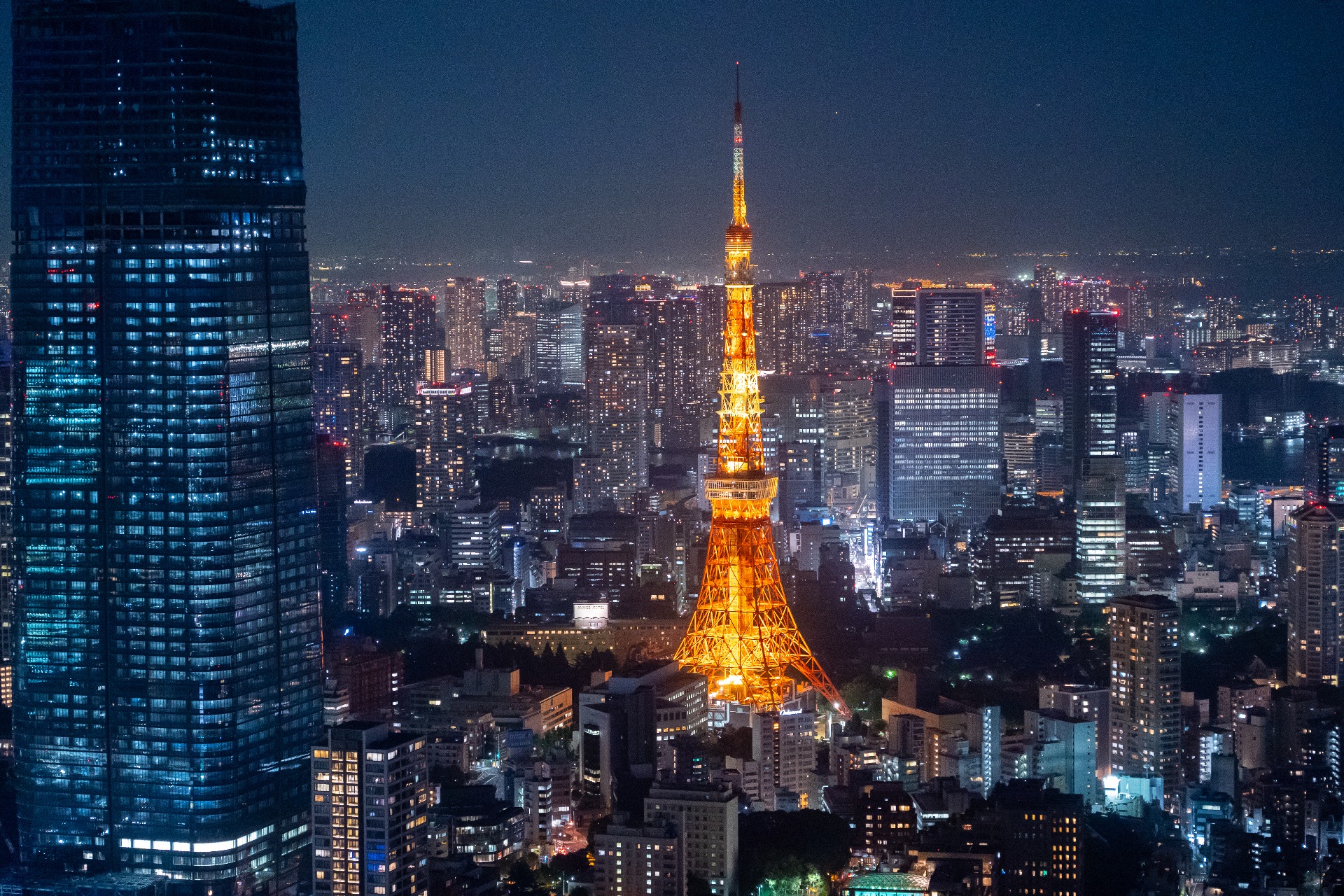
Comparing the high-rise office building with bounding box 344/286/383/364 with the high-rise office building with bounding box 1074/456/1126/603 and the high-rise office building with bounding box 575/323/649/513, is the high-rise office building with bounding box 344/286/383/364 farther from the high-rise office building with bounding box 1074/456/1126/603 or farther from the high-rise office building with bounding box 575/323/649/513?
the high-rise office building with bounding box 1074/456/1126/603

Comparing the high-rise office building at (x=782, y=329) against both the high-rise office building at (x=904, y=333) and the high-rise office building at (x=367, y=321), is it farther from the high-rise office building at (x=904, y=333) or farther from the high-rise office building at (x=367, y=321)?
the high-rise office building at (x=367, y=321)

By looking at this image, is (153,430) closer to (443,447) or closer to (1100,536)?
(1100,536)

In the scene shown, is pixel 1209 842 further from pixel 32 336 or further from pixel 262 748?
pixel 32 336

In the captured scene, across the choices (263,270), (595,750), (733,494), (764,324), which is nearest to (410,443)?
(764,324)

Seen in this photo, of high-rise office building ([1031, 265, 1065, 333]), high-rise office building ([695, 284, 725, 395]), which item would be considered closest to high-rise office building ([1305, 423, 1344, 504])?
high-rise office building ([1031, 265, 1065, 333])

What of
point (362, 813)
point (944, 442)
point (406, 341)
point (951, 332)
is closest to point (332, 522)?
point (406, 341)

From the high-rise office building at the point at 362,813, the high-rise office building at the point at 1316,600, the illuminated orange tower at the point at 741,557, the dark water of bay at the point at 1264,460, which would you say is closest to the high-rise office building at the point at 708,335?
the dark water of bay at the point at 1264,460
